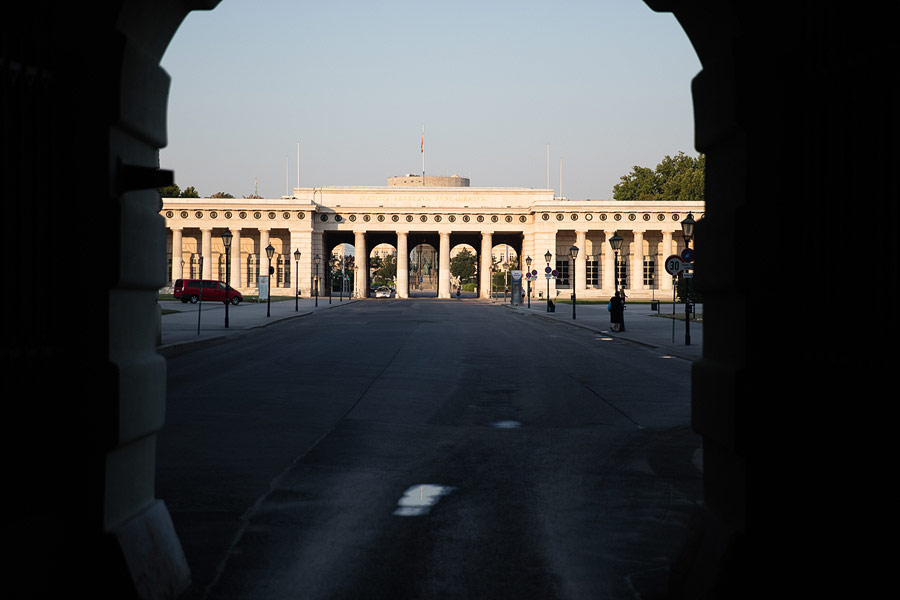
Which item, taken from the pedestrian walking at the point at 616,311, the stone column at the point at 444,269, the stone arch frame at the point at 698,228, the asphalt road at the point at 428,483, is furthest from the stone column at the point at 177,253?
the stone arch frame at the point at 698,228

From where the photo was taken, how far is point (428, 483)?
23.7 feet

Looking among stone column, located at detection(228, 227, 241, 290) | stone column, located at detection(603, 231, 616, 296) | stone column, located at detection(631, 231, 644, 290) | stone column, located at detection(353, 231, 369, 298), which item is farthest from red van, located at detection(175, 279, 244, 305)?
stone column, located at detection(631, 231, 644, 290)

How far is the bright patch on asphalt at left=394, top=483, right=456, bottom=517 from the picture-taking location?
6.23 meters

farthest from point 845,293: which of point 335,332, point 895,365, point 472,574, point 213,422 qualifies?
point 335,332

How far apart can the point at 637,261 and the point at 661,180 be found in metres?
26.0

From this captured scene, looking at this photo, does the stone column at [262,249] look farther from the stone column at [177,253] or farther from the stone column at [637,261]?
the stone column at [637,261]

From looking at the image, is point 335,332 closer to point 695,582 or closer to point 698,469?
point 698,469

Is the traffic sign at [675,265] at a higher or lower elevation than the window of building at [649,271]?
lower

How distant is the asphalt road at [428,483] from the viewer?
4871mm

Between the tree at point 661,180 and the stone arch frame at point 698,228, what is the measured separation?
115965mm

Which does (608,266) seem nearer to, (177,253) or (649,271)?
(649,271)

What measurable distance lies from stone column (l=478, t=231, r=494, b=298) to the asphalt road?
84950 mm

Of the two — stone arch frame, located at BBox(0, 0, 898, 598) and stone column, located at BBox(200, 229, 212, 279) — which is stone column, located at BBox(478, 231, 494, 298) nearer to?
stone column, located at BBox(200, 229, 212, 279)

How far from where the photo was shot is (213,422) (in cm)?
1046
